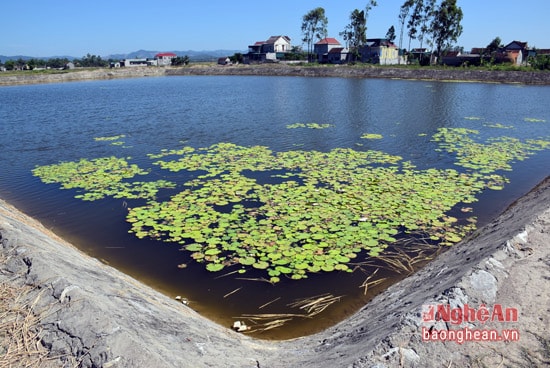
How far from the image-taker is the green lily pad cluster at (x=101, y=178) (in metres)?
10.1

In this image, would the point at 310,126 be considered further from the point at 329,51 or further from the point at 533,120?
the point at 329,51

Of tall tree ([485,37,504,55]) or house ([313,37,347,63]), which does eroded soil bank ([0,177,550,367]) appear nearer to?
tall tree ([485,37,504,55])

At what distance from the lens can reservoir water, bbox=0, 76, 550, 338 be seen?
6.14m

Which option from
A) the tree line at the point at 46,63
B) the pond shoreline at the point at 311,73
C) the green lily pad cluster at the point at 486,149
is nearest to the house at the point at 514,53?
the pond shoreline at the point at 311,73

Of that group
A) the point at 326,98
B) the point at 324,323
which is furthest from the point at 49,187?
the point at 326,98

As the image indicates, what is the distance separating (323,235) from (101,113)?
22.4 metres

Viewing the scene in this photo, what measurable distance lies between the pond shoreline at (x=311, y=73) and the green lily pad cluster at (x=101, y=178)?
4621cm

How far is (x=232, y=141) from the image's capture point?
1614 centimetres

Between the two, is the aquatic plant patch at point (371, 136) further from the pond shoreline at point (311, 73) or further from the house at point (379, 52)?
the house at point (379, 52)

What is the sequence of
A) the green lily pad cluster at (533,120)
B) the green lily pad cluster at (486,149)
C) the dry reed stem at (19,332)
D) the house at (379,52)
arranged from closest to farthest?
the dry reed stem at (19,332) → the green lily pad cluster at (486,149) → the green lily pad cluster at (533,120) → the house at (379,52)

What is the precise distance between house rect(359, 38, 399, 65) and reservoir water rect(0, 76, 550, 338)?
41.5 metres

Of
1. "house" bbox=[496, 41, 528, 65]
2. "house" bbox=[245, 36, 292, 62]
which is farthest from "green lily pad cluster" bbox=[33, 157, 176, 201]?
"house" bbox=[245, 36, 292, 62]

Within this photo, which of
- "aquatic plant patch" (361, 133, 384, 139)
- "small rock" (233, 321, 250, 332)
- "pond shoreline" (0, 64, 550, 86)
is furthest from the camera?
"pond shoreline" (0, 64, 550, 86)

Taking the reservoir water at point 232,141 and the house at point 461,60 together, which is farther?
the house at point 461,60
